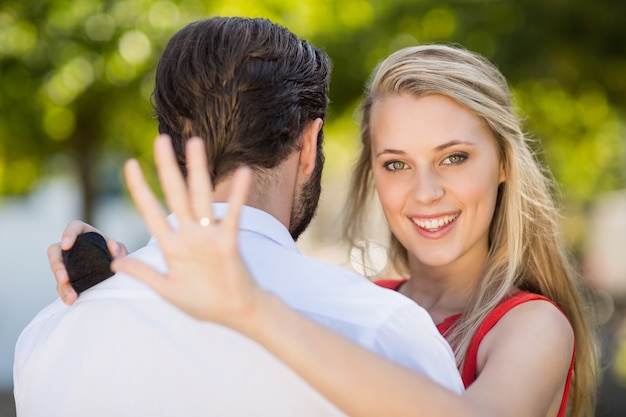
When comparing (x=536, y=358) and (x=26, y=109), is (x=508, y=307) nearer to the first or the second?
(x=536, y=358)

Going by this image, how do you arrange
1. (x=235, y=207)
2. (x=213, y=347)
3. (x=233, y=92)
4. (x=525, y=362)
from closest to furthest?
(x=235, y=207) → (x=213, y=347) → (x=233, y=92) → (x=525, y=362)

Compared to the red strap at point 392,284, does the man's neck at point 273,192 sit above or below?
above

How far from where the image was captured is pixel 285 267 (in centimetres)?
185

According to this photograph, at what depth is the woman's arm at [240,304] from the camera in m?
1.47

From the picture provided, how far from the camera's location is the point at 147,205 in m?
1.50

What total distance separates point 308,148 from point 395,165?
0.87 meters

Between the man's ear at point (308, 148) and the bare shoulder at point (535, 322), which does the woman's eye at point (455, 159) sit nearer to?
the bare shoulder at point (535, 322)

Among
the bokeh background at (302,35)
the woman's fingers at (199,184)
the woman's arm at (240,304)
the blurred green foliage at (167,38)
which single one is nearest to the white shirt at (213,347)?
the woman's arm at (240,304)

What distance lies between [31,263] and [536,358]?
1074 cm

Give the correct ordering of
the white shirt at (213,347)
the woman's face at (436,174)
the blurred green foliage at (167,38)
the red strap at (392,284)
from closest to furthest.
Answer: the white shirt at (213,347)
the woman's face at (436,174)
the red strap at (392,284)
the blurred green foliage at (167,38)

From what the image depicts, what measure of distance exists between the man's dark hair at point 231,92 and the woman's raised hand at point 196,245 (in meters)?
0.45

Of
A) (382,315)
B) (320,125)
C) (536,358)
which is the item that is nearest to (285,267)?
(382,315)

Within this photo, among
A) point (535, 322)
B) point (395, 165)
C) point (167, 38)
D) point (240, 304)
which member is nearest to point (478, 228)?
point (395, 165)

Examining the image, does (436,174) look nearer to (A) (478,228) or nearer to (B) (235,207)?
(A) (478,228)
